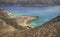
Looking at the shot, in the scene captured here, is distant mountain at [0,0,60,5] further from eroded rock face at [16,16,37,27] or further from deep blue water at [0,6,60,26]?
eroded rock face at [16,16,37,27]

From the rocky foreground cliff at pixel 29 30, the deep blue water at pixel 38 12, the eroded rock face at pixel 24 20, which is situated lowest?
the rocky foreground cliff at pixel 29 30

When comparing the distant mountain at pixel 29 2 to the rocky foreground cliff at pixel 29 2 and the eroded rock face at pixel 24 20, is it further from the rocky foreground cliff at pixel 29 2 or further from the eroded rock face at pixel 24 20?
the eroded rock face at pixel 24 20

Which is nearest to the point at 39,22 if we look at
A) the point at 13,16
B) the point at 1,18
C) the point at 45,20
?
the point at 45,20

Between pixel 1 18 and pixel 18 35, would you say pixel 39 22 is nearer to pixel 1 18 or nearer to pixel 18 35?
pixel 18 35

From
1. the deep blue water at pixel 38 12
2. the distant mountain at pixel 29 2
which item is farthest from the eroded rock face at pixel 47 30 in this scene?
the distant mountain at pixel 29 2

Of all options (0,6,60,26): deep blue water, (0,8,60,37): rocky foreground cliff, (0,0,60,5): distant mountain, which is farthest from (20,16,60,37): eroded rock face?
(0,0,60,5): distant mountain
